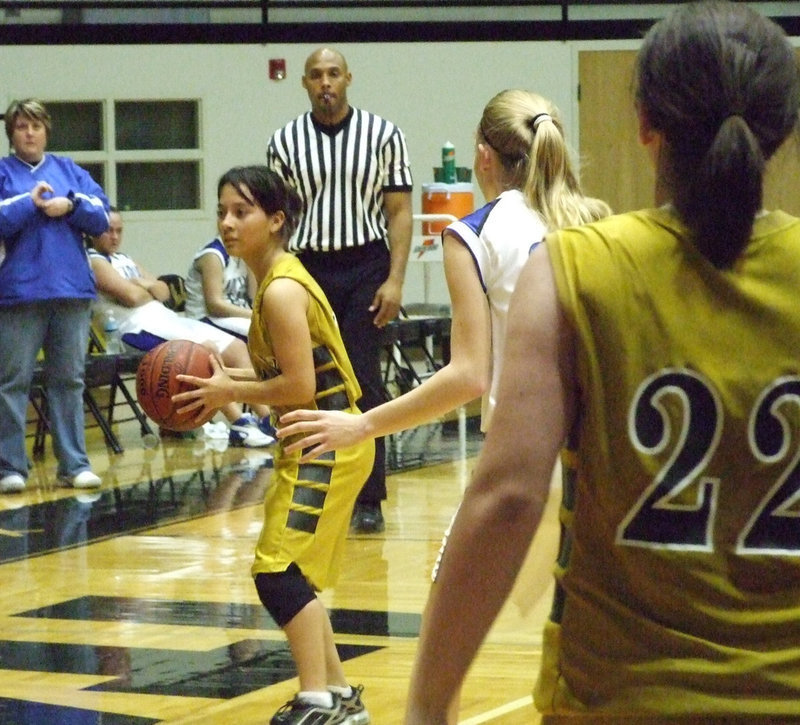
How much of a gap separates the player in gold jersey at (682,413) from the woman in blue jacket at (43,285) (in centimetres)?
640

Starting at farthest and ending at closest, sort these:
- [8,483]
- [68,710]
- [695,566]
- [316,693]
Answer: [8,483] < [68,710] < [316,693] < [695,566]

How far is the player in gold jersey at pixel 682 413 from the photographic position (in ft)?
4.99

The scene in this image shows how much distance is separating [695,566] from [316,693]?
99.8 inches

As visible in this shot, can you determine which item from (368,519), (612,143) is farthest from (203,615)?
(612,143)

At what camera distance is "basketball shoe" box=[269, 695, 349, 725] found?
12.8 ft

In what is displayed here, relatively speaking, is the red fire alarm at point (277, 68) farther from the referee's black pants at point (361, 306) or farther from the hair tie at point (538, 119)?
the hair tie at point (538, 119)

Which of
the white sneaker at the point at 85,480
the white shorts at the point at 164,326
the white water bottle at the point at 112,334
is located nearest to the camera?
the white sneaker at the point at 85,480

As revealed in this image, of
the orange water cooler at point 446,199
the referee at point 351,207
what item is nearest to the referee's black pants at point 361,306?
the referee at point 351,207

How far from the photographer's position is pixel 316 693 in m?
3.94

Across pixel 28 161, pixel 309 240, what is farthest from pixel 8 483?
pixel 309 240

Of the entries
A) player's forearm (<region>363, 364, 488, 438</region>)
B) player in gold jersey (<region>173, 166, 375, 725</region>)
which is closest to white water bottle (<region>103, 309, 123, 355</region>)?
player in gold jersey (<region>173, 166, 375, 725</region>)

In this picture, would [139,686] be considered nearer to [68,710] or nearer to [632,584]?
[68,710]

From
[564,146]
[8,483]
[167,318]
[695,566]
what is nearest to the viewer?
[695,566]

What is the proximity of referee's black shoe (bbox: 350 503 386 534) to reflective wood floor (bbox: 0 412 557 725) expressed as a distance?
0.06 meters
